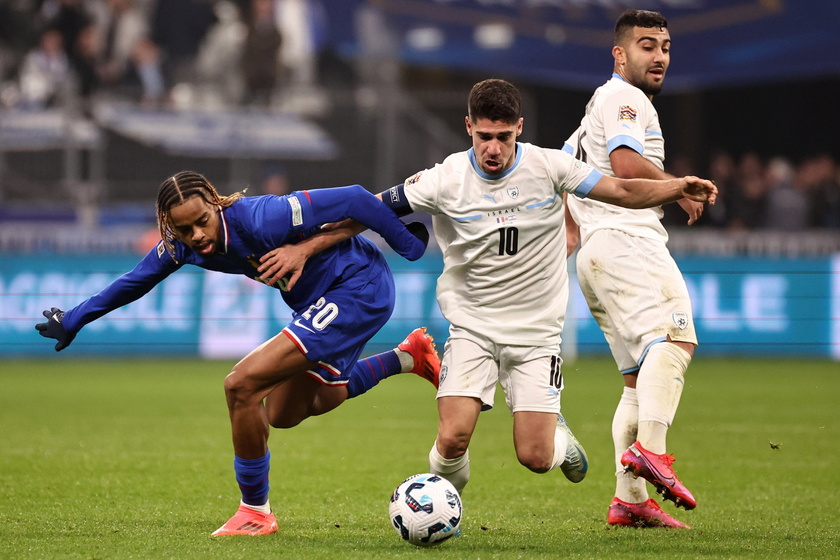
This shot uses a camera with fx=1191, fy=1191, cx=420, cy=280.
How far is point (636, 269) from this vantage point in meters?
5.87

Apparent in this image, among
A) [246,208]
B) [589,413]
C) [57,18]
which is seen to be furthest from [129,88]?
[246,208]

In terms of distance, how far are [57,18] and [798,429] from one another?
13829 mm

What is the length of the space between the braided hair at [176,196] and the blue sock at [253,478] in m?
1.05

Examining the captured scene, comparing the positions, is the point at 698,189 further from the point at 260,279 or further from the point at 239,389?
the point at 239,389

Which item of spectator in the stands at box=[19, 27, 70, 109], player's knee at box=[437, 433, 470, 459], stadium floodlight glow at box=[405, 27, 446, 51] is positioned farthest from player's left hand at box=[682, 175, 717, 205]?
spectator in the stands at box=[19, 27, 70, 109]

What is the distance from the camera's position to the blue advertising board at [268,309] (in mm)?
14469

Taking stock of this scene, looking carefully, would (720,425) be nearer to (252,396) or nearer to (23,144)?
(252,396)

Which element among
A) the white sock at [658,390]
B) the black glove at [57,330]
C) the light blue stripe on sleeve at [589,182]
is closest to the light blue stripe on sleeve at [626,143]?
the light blue stripe on sleeve at [589,182]

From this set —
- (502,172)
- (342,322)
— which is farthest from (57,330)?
(502,172)

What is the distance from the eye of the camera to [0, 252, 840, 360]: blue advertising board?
1447 cm

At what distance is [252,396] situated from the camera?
5.54 m

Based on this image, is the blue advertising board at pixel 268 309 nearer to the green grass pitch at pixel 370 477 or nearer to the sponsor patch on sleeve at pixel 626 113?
the green grass pitch at pixel 370 477

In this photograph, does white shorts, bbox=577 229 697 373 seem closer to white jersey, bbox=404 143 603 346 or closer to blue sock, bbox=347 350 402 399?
white jersey, bbox=404 143 603 346

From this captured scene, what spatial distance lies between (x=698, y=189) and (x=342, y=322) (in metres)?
1.79
